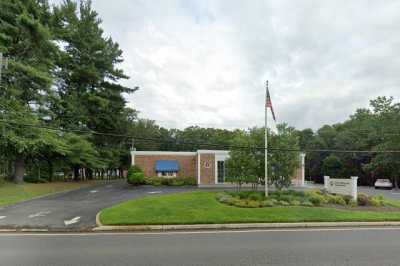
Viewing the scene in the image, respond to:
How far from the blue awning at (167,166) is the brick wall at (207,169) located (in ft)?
9.87

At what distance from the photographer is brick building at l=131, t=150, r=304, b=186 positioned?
31469 millimetres

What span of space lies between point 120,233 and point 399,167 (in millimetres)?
41901

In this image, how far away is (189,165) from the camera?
3353 cm

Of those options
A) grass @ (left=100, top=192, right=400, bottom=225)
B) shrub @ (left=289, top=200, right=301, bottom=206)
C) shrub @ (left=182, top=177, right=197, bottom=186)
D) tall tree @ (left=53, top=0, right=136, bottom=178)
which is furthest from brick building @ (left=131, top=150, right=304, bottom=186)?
grass @ (left=100, top=192, right=400, bottom=225)

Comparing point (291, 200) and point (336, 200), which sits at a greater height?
point (291, 200)

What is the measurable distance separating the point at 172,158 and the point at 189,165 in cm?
196

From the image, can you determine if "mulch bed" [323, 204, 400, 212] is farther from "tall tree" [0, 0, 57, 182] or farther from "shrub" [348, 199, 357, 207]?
"tall tree" [0, 0, 57, 182]

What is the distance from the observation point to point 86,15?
37.7 metres

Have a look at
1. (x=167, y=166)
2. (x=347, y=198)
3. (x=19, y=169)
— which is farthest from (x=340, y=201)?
(x=19, y=169)

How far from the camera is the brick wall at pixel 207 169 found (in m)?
31.4

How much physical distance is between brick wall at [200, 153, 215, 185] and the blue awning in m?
3.01

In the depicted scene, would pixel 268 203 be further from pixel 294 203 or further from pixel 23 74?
pixel 23 74

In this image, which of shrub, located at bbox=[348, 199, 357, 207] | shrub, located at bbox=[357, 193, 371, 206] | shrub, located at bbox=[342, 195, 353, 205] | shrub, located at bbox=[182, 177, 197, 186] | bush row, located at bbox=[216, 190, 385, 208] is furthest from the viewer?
shrub, located at bbox=[182, 177, 197, 186]

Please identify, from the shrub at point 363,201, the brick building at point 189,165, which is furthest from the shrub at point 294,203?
the brick building at point 189,165
